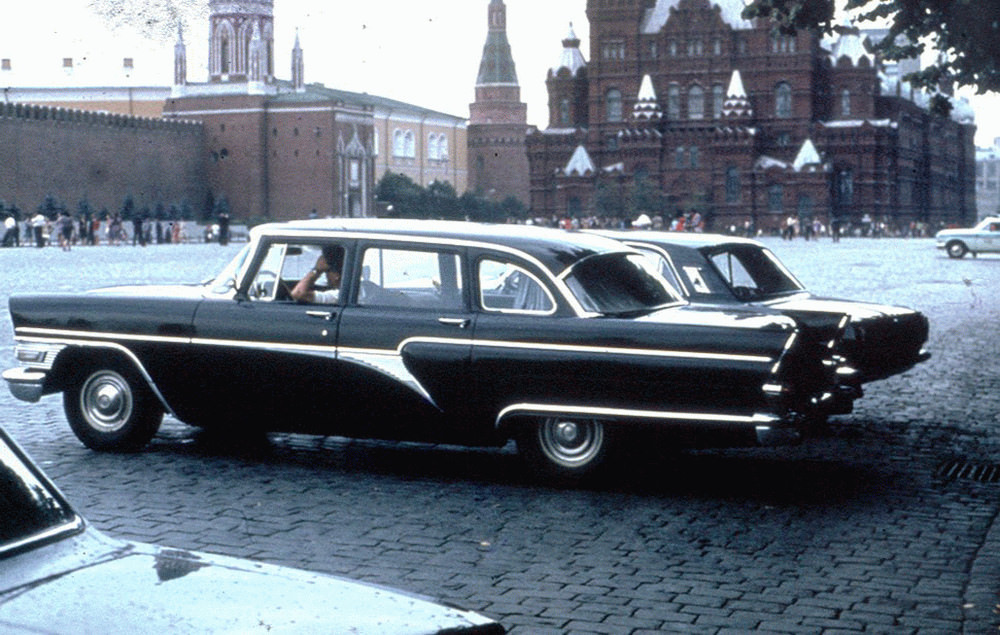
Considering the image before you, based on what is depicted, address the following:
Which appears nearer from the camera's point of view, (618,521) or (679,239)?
(618,521)

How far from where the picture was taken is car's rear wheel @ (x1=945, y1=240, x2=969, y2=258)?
168 feet

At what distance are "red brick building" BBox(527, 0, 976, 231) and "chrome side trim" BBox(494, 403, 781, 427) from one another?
96329mm

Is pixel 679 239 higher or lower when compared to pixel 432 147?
lower

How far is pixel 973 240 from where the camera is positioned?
51.2 meters

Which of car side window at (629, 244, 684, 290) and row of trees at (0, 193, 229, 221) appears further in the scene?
row of trees at (0, 193, 229, 221)

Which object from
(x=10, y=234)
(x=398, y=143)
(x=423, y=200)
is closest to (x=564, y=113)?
(x=423, y=200)

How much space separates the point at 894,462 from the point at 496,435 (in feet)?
8.41

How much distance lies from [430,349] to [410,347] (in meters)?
0.11

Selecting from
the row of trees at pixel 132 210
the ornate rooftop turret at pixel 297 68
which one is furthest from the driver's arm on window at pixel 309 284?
the ornate rooftop turret at pixel 297 68

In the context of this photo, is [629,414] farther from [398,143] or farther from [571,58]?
[398,143]

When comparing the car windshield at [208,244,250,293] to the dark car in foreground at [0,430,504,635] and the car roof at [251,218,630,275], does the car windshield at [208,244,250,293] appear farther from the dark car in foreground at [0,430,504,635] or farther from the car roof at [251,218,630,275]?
the dark car in foreground at [0,430,504,635]

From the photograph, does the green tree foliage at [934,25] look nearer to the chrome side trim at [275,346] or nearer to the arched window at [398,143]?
the chrome side trim at [275,346]

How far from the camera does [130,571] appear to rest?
2688 mm

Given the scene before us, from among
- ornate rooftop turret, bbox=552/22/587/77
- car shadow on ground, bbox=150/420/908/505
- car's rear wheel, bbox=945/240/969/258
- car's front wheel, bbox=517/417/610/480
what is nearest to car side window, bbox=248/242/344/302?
car shadow on ground, bbox=150/420/908/505
